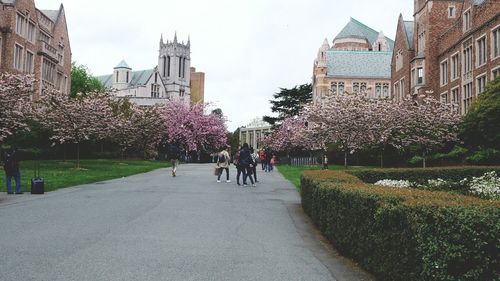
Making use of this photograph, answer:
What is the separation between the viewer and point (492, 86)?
2684 cm

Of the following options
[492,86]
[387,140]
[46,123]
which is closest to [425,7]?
[387,140]

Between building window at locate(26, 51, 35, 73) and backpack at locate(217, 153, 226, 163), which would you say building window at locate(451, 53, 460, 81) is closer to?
backpack at locate(217, 153, 226, 163)

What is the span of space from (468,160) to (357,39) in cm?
7108

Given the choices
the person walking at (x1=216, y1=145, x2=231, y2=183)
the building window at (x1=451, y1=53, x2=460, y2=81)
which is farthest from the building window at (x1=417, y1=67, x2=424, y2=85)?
the person walking at (x1=216, y1=145, x2=231, y2=183)

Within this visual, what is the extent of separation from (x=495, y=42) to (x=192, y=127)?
38003mm

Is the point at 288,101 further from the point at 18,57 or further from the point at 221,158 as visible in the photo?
the point at 221,158

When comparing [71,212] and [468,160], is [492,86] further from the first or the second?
[71,212]

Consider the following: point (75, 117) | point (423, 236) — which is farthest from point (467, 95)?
point (423, 236)

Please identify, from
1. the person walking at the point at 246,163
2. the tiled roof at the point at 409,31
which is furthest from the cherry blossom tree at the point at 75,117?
the tiled roof at the point at 409,31

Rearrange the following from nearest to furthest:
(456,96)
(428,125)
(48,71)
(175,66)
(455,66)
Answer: (428,125) → (456,96) → (455,66) → (48,71) → (175,66)

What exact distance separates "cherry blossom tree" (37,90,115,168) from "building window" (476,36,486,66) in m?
23.9

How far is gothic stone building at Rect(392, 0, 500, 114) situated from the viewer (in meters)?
33.2

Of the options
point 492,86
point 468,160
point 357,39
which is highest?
point 357,39

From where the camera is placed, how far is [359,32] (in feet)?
324
